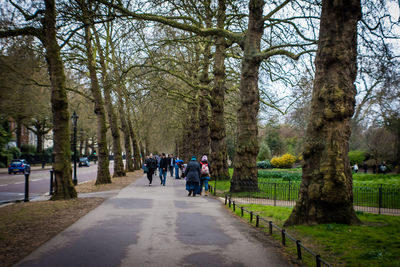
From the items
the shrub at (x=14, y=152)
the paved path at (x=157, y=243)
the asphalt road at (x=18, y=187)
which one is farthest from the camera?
the shrub at (x=14, y=152)

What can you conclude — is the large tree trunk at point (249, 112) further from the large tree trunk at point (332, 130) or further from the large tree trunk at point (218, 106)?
the large tree trunk at point (332, 130)

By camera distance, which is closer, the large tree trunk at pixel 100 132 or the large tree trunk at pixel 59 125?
the large tree trunk at pixel 59 125

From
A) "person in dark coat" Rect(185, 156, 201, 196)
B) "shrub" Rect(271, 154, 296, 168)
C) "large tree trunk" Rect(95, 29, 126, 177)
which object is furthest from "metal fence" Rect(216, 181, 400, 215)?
"shrub" Rect(271, 154, 296, 168)

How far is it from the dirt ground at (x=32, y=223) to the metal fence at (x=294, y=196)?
18.9ft

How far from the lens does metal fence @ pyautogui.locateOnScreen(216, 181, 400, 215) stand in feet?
42.3

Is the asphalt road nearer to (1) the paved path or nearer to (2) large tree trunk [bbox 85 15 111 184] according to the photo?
(2) large tree trunk [bbox 85 15 111 184]

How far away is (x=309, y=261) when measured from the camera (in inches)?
227

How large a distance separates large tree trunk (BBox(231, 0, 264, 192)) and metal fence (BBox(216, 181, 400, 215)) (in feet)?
1.04

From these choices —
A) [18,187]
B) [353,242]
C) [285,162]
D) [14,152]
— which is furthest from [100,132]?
[285,162]

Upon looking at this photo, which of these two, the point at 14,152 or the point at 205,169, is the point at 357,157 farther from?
the point at 14,152

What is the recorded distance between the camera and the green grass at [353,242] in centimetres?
565

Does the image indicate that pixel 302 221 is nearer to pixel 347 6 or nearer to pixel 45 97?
pixel 347 6

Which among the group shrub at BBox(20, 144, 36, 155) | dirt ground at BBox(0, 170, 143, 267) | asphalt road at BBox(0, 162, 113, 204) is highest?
shrub at BBox(20, 144, 36, 155)

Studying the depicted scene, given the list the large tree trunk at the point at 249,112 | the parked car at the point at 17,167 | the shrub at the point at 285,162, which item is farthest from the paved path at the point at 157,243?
the shrub at the point at 285,162
